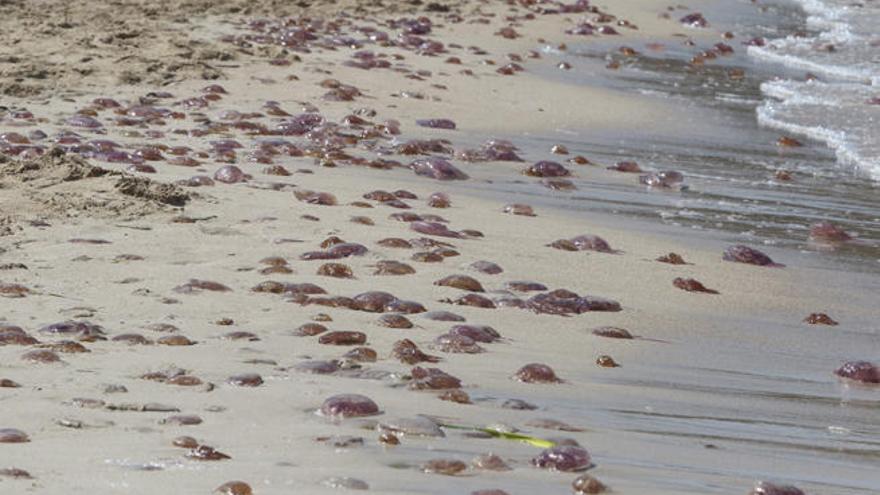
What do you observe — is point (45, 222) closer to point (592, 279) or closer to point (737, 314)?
point (592, 279)

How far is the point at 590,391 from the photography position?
4.57m

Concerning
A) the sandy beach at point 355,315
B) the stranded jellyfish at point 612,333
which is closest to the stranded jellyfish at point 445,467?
the sandy beach at point 355,315

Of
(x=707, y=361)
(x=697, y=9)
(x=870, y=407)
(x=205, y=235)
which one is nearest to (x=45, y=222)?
(x=205, y=235)

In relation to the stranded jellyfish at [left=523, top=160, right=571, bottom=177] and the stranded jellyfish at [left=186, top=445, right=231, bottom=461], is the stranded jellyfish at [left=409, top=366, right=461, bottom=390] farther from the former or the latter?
the stranded jellyfish at [left=523, top=160, right=571, bottom=177]

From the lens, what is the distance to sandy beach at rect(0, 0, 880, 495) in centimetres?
381

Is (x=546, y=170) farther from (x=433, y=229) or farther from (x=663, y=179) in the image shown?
(x=433, y=229)

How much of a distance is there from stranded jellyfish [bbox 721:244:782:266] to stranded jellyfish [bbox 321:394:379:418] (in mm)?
2879

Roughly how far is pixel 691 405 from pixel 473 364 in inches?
25.1

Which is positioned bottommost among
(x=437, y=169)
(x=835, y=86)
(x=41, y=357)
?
(x=41, y=357)

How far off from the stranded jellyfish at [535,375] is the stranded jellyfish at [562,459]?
2.45ft

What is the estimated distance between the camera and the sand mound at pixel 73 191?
20.0 feet

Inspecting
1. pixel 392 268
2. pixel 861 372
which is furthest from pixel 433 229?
pixel 861 372

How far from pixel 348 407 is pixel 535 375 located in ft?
2.46

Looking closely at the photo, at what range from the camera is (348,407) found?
159 inches
